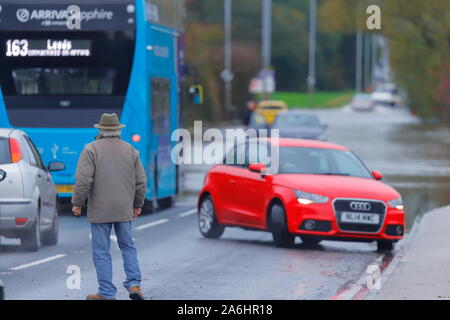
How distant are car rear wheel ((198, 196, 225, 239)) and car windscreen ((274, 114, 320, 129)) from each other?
67.9ft

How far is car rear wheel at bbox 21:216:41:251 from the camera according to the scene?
1786 cm

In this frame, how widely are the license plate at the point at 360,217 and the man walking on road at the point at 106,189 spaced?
634 centimetres

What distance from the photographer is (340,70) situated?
163m

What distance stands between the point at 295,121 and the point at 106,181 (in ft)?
98.3

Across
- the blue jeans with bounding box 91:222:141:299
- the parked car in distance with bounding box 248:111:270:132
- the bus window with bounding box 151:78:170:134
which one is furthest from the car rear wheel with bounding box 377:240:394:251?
the parked car in distance with bounding box 248:111:270:132

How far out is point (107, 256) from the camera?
497 inches

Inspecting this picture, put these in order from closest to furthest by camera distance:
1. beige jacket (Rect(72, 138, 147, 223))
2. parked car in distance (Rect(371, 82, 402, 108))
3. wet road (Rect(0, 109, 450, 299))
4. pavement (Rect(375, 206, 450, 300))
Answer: beige jacket (Rect(72, 138, 147, 223)) < pavement (Rect(375, 206, 450, 300)) < wet road (Rect(0, 109, 450, 299)) < parked car in distance (Rect(371, 82, 402, 108))

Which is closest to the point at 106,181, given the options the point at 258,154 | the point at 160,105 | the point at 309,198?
the point at 309,198

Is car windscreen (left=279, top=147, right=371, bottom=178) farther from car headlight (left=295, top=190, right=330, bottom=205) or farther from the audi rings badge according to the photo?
the audi rings badge

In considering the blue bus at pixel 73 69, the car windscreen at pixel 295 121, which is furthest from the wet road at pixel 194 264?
the car windscreen at pixel 295 121

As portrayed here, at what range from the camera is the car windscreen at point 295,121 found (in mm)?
41750

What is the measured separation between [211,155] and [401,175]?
11.3 meters

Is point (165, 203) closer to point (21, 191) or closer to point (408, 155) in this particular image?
point (21, 191)

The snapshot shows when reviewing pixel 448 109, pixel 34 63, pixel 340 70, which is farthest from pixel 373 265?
pixel 340 70
